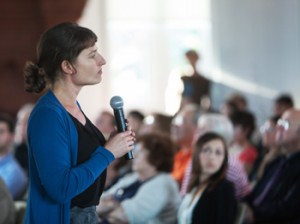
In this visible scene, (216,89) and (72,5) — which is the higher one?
(72,5)

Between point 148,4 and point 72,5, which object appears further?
point 148,4

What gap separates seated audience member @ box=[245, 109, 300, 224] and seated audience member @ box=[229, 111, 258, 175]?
1191 millimetres

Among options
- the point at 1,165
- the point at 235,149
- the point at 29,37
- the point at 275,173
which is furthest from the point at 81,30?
the point at 29,37

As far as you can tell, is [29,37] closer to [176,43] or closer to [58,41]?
[176,43]

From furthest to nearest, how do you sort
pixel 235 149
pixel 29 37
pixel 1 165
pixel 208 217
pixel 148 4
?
1. pixel 148 4
2. pixel 29 37
3. pixel 235 149
4. pixel 1 165
5. pixel 208 217

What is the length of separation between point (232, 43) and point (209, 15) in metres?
1.16

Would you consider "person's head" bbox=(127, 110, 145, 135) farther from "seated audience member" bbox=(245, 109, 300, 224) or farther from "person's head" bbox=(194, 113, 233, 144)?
"seated audience member" bbox=(245, 109, 300, 224)

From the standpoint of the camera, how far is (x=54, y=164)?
2.03 metres

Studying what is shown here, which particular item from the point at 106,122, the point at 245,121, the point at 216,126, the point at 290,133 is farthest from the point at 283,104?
the point at 290,133

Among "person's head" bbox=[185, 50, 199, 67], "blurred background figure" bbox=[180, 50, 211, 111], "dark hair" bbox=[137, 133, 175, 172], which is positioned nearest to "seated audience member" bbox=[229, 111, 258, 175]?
"dark hair" bbox=[137, 133, 175, 172]

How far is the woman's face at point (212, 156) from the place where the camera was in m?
3.64

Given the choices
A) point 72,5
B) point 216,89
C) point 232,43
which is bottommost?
point 216,89

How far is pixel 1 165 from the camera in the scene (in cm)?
450

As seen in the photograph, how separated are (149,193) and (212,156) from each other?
386mm
